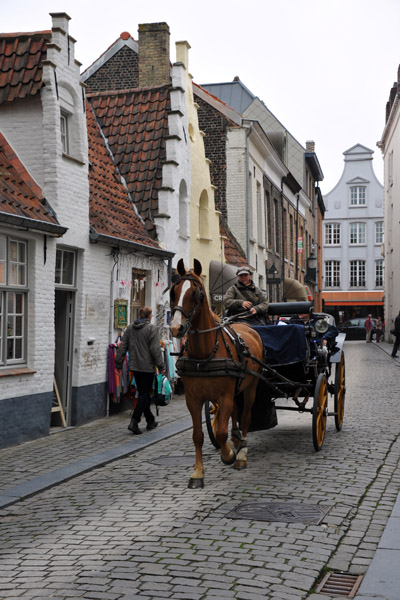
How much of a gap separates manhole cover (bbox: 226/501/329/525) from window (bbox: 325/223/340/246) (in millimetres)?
Result: 56678

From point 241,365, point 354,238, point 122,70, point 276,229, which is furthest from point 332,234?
point 241,365

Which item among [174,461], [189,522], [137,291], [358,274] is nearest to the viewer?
[189,522]

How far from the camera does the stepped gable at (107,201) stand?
43.4ft

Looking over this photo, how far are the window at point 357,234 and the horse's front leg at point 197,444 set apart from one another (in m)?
55.8

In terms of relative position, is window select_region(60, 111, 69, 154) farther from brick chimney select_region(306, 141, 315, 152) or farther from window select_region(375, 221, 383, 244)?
window select_region(375, 221, 383, 244)

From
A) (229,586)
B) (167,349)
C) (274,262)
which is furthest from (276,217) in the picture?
(229,586)

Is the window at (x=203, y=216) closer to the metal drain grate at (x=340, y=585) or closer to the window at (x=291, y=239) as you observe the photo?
the metal drain grate at (x=340, y=585)

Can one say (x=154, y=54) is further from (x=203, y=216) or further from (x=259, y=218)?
(x=259, y=218)

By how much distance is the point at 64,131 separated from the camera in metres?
12.3

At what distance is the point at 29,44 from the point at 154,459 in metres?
6.90

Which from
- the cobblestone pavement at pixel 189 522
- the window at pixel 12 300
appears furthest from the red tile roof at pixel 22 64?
the cobblestone pavement at pixel 189 522

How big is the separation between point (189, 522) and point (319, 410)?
333cm

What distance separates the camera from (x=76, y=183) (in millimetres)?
12016

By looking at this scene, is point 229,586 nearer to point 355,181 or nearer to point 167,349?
point 167,349
